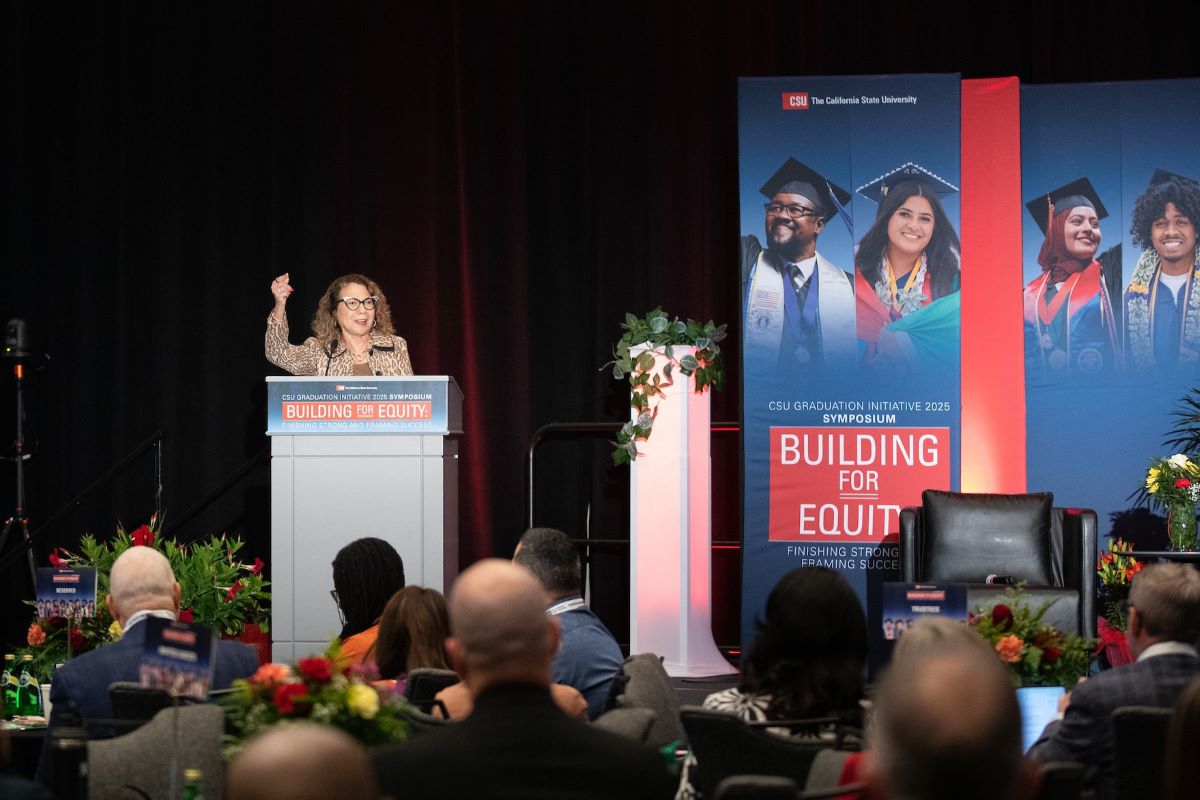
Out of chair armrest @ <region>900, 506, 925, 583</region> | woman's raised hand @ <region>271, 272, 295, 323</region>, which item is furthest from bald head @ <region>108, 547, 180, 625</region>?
chair armrest @ <region>900, 506, 925, 583</region>

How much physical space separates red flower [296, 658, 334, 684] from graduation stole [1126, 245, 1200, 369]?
544 centimetres

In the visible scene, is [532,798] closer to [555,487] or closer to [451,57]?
[555,487]

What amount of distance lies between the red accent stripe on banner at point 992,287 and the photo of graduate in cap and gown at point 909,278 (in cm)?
32

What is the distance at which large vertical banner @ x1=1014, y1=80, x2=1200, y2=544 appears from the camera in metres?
6.80

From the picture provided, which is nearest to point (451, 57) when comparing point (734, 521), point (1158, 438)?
point (734, 521)

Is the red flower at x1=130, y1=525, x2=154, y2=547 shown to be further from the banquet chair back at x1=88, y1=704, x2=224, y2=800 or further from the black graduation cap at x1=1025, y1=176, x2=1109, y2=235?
the black graduation cap at x1=1025, y1=176, x2=1109, y2=235

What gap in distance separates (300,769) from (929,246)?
5.71 m

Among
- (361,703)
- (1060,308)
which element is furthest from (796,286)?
(361,703)

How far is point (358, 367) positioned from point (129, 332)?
2.24m

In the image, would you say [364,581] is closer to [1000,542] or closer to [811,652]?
[811,652]

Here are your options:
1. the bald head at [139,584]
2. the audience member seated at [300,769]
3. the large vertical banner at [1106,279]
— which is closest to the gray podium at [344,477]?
the bald head at [139,584]

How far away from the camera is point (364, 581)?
427 centimetres

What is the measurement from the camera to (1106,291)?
689 centimetres

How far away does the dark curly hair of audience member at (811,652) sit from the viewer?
2734 mm
